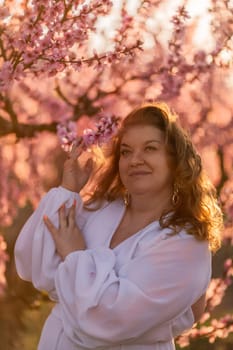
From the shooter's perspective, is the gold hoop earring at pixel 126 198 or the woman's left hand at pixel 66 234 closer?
the woman's left hand at pixel 66 234

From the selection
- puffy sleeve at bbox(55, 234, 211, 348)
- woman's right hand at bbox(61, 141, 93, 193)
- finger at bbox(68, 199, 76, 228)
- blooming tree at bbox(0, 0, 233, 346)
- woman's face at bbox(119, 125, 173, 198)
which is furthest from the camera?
blooming tree at bbox(0, 0, 233, 346)

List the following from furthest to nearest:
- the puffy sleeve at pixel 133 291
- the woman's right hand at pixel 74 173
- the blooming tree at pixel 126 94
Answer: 1. the blooming tree at pixel 126 94
2. the woman's right hand at pixel 74 173
3. the puffy sleeve at pixel 133 291

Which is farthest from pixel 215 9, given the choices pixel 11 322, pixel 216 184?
pixel 11 322

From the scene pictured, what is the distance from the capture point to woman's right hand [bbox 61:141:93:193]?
2463mm

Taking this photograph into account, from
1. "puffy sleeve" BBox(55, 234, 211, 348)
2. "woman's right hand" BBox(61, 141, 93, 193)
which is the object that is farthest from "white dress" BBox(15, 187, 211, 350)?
"woman's right hand" BBox(61, 141, 93, 193)

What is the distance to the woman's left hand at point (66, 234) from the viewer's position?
2.30 metres

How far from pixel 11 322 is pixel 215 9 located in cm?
205

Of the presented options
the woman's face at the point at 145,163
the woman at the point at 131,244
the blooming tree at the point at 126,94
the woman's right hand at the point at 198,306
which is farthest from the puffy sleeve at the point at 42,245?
the blooming tree at the point at 126,94

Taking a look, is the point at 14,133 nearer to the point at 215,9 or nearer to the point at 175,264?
the point at 215,9

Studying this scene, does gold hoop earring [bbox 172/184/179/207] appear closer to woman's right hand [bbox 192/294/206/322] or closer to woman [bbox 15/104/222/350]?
woman [bbox 15/104/222/350]

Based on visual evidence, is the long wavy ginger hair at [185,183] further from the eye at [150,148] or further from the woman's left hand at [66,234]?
the woman's left hand at [66,234]

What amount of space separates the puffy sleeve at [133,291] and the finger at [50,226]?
0.15m

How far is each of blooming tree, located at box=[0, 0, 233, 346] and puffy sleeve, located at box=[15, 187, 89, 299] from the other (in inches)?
55.5

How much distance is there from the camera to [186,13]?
411 cm
